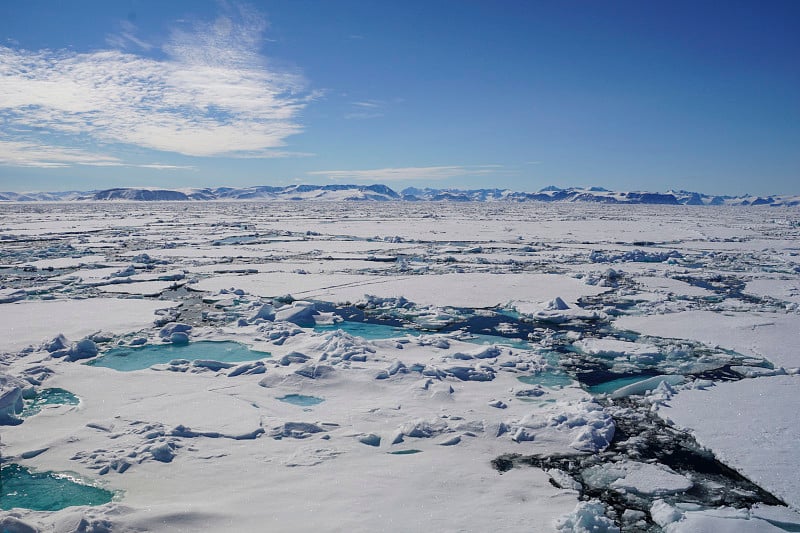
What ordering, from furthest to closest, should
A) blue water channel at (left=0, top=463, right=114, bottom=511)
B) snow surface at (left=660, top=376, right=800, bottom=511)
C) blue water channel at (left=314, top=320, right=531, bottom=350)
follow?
1. blue water channel at (left=314, top=320, right=531, bottom=350)
2. snow surface at (left=660, top=376, right=800, bottom=511)
3. blue water channel at (left=0, top=463, right=114, bottom=511)

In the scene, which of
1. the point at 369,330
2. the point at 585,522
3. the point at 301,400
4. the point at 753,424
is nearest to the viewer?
the point at 585,522

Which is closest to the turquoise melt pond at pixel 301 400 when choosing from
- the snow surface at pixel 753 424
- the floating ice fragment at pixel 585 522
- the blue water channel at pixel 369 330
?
the blue water channel at pixel 369 330

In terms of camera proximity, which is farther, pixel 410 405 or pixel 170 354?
pixel 170 354

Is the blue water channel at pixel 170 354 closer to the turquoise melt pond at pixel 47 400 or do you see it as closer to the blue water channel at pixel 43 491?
the turquoise melt pond at pixel 47 400

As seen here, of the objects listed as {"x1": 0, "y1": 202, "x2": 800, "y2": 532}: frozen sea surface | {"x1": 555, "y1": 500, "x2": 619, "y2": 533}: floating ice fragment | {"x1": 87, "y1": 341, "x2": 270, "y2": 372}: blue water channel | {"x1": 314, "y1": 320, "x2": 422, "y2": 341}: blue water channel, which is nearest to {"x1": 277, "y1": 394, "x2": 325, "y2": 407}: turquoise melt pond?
{"x1": 0, "y1": 202, "x2": 800, "y2": 532}: frozen sea surface

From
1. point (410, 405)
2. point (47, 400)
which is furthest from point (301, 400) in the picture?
point (47, 400)

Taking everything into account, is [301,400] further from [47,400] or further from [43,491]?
[47,400]

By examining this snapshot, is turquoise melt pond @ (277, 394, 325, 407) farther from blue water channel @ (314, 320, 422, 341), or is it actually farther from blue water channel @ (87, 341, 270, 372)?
blue water channel @ (314, 320, 422, 341)
